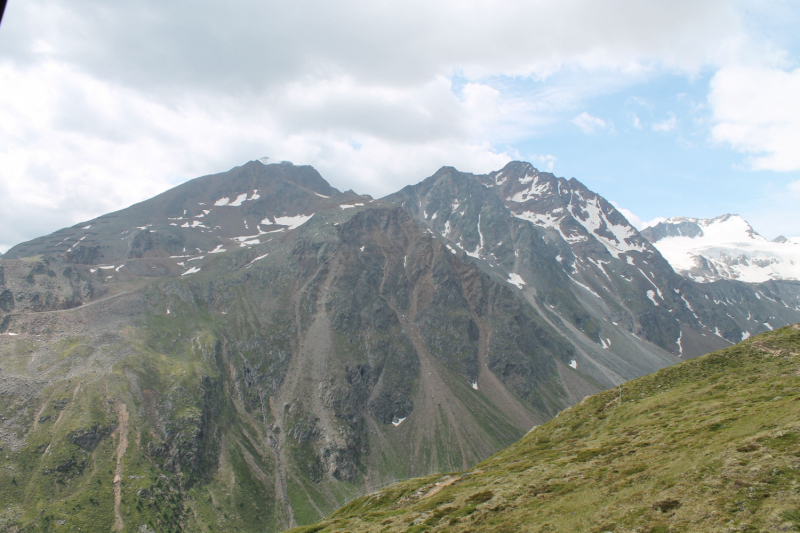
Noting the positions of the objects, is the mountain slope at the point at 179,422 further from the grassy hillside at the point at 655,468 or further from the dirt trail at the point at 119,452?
the grassy hillside at the point at 655,468

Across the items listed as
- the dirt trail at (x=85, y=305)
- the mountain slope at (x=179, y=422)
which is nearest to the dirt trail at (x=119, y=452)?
the mountain slope at (x=179, y=422)

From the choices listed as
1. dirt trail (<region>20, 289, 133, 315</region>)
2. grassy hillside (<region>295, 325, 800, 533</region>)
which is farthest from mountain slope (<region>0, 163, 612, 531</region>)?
grassy hillside (<region>295, 325, 800, 533</region>)

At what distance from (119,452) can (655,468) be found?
143526 mm

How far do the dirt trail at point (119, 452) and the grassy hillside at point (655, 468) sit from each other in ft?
269

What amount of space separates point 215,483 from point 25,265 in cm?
13675

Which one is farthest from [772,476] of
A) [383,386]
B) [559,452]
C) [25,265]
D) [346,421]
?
[25,265]

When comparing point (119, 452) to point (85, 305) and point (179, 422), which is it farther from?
point (85, 305)

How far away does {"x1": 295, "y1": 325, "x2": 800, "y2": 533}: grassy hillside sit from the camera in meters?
27.7

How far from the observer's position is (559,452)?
179 ft

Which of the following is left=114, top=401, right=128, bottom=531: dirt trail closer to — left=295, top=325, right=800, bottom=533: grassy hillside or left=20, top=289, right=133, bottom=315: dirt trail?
left=20, top=289, right=133, bottom=315: dirt trail

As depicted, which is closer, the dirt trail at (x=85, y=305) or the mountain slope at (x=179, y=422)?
the mountain slope at (x=179, y=422)

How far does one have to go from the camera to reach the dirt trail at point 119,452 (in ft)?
345

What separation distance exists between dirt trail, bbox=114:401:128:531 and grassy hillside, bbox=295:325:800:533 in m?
82.1

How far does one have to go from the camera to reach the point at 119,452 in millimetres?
122500
